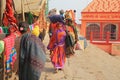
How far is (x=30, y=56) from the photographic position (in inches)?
190

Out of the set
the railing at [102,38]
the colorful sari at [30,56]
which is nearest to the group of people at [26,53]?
the colorful sari at [30,56]

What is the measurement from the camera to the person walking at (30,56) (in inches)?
190

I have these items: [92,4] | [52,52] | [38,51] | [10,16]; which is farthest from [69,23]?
[92,4]

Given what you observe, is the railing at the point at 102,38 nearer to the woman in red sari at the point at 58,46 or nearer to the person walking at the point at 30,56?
the woman in red sari at the point at 58,46

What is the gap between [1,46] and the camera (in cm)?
456

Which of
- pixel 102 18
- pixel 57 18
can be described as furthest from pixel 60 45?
pixel 102 18

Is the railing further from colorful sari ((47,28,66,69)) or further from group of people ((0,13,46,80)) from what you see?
group of people ((0,13,46,80))

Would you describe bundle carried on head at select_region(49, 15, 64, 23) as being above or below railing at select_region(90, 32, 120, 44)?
above

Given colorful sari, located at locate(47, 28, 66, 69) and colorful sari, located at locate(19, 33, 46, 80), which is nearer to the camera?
colorful sari, located at locate(19, 33, 46, 80)

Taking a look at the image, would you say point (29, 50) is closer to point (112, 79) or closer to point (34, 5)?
point (34, 5)

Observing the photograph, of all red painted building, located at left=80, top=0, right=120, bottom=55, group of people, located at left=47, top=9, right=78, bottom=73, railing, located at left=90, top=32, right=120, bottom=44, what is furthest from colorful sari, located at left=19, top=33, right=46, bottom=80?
red painted building, located at left=80, top=0, right=120, bottom=55

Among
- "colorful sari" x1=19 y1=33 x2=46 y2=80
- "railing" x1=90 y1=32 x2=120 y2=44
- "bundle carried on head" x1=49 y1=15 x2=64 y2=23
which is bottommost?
"railing" x1=90 y1=32 x2=120 y2=44

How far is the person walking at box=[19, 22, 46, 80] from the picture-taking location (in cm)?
484

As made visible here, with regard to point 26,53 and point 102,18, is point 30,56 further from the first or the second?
point 102,18
